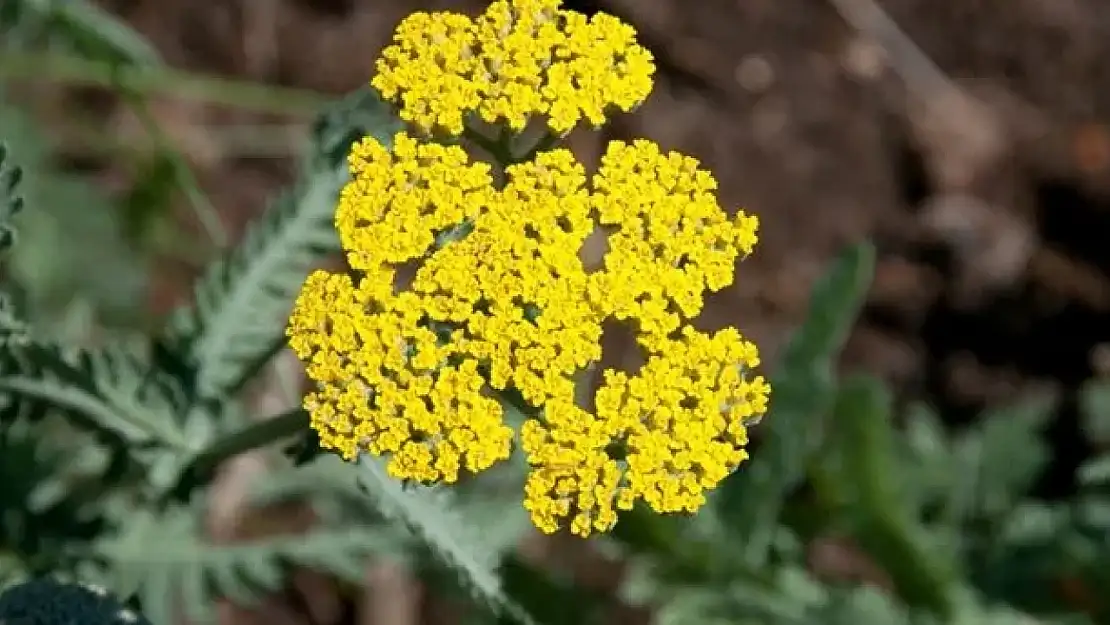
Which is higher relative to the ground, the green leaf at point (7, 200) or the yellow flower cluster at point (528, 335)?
the yellow flower cluster at point (528, 335)

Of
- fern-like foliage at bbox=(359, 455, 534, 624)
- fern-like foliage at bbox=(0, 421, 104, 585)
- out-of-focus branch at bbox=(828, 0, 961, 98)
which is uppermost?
out-of-focus branch at bbox=(828, 0, 961, 98)

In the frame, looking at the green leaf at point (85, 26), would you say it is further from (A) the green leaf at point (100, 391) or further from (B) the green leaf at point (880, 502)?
(B) the green leaf at point (880, 502)

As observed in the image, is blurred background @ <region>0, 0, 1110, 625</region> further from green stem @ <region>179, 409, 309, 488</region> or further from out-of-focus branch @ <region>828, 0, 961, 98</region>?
green stem @ <region>179, 409, 309, 488</region>

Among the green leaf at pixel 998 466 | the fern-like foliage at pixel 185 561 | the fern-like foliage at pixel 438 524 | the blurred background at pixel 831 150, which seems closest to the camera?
the fern-like foliage at pixel 438 524

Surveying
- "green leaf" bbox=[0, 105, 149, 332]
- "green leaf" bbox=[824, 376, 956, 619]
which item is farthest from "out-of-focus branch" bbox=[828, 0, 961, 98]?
"green leaf" bbox=[0, 105, 149, 332]

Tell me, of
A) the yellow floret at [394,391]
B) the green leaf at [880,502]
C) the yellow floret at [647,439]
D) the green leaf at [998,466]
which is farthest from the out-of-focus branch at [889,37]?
the yellow floret at [394,391]

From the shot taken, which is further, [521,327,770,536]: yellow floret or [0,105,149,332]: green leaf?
[0,105,149,332]: green leaf
